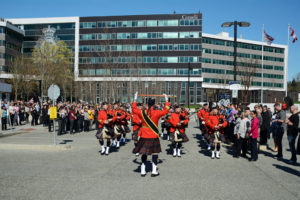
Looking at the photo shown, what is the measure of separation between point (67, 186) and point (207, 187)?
330 cm

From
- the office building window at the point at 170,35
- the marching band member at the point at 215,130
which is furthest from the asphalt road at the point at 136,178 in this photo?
the office building window at the point at 170,35

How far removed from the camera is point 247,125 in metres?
10.2

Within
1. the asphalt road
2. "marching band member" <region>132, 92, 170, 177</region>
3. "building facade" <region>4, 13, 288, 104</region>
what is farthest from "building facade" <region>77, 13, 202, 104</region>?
"marching band member" <region>132, 92, 170, 177</region>

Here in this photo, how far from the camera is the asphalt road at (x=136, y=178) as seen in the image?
19.1 feet

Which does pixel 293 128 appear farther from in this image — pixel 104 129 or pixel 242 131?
pixel 104 129

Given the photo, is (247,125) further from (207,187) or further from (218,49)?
(218,49)

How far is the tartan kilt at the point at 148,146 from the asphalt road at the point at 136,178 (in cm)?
67

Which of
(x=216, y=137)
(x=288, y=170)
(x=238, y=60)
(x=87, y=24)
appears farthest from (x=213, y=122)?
(x=238, y=60)

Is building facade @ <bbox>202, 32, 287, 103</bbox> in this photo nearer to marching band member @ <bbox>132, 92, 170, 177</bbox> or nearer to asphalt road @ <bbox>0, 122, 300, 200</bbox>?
asphalt road @ <bbox>0, 122, 300, 200</bbox>

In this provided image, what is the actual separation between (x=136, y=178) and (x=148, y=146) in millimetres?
932

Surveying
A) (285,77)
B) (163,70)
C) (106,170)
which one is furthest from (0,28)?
(285,77)

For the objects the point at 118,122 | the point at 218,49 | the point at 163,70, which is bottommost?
the point at 118,122

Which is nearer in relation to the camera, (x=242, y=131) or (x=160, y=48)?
(x=242, y=131)

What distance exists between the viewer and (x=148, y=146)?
757 cm
